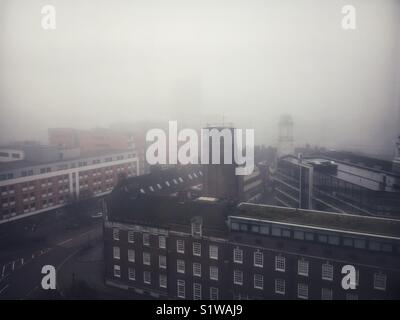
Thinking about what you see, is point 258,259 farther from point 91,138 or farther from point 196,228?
point 91,138

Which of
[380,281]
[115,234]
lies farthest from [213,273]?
[380,281]

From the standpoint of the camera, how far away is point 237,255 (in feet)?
35.3

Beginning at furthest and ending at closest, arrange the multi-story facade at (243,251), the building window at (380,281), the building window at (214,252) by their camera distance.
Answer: the building window at (214,252)
the multi-story facade at (243,251)
the building window at (380,281)

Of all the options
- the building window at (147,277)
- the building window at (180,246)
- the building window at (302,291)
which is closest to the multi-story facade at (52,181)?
the building window at (147,277)

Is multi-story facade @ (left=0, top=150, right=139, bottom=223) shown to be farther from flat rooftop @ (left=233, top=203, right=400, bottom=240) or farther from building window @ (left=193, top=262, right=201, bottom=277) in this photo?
flat rooftop @ (left=233, top=203, right=400, bottom=240)

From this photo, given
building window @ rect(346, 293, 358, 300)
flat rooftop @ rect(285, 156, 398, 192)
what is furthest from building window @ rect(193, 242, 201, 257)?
flat rooftop @ rect(285, 156, 398, 192)

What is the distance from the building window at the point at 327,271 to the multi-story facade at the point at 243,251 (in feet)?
0.08

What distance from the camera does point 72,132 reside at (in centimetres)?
3109

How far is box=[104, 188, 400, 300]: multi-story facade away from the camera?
9180 mm

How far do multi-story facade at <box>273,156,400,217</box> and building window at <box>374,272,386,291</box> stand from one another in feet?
15.1

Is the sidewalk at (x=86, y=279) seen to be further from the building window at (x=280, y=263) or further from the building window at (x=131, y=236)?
the building window at (x=280, y=263)

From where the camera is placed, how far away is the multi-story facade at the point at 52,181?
18547mm

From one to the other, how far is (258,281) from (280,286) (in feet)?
2.10
